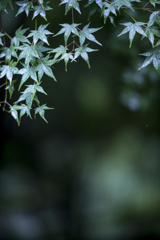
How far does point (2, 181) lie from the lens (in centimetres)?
164

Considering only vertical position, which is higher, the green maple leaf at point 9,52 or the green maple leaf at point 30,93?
the green maple leaf at point 9,52

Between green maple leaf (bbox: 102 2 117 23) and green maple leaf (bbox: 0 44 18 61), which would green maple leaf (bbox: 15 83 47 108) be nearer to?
green maple leaf (bbox: 0 44 18 61)

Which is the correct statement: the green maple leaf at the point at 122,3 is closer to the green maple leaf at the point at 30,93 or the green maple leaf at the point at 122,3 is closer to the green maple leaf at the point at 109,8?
the green maple leaf at the point at 109,8

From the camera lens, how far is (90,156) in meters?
1.66

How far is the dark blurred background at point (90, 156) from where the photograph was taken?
62.1 inches

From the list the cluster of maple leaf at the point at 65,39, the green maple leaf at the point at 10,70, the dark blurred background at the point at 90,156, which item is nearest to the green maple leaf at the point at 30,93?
the cluster of maple leaf at the point at 65,39

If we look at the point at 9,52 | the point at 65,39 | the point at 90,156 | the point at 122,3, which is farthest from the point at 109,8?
the point at 90,156

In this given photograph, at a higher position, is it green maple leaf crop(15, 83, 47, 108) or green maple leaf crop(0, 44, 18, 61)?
green maple leaf crop(0, 44, 18, 61)

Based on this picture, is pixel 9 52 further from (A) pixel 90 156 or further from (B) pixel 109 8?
(A) pixel 90 156

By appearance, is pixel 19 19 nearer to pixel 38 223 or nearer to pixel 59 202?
pixel 59 202

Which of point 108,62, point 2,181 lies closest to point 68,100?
point 108,62

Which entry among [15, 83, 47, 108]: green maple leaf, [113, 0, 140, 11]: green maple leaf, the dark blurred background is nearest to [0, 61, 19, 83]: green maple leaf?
[15, 83, 47, 108]: green maple leaf

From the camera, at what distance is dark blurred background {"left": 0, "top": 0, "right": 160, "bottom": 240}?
1.58m

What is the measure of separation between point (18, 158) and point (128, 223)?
953 millimetres
